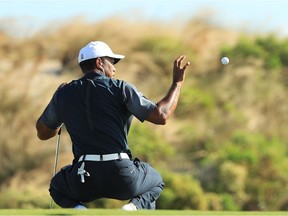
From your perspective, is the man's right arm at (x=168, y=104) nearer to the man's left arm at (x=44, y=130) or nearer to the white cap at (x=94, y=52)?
the white cap at (x=94, y=52)

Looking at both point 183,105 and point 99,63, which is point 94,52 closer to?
point 99,63

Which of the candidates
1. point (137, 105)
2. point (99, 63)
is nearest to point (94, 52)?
point (99, 63)

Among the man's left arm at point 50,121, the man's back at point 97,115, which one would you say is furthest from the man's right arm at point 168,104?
the man's left arm at point 50,121

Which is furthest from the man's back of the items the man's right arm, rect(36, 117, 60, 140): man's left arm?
rect(36, 117, 60, 140): man's left arm

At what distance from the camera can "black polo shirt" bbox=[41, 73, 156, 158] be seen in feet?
22.9

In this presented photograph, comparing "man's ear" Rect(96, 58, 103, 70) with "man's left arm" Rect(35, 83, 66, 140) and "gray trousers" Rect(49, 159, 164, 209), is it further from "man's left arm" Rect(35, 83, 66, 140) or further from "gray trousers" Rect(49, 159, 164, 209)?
"gray trousers" Rect(49, 159, 164, 209)

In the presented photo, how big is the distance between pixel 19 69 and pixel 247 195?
4.96 meters

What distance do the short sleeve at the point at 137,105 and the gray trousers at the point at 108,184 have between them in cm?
36

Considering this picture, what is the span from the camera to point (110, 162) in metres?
7.00

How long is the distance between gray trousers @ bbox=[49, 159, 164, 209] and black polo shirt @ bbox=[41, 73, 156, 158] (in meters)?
0.12

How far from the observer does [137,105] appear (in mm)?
6906

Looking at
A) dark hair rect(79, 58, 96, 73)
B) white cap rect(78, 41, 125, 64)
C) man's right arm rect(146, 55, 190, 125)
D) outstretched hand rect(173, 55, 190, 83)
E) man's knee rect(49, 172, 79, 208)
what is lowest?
man's knee rect(49, 172, 79, 208)

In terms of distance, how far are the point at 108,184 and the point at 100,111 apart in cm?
49

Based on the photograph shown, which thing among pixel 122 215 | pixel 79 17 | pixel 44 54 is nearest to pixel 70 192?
pixel 122 215
